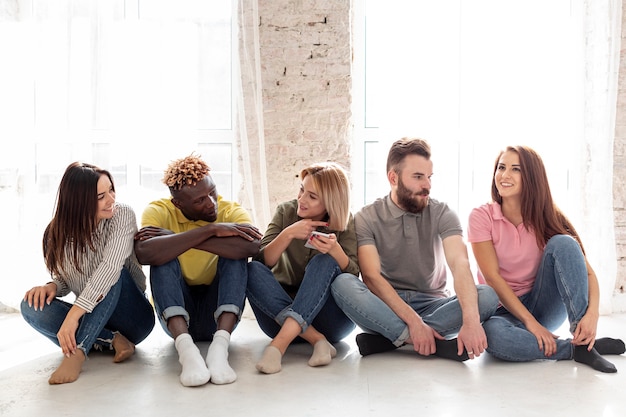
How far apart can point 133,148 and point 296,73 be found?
3.36ft

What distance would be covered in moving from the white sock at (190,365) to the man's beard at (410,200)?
110cm

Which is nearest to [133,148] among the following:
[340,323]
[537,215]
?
[340,323]

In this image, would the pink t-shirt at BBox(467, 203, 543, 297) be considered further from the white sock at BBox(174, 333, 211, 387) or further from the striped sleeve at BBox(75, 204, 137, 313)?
the striped sleeve at BBox(75, 204, 137, 313)

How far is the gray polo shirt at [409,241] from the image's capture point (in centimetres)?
303

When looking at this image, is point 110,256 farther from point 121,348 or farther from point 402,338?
point 402,338

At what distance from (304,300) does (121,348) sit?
808 mm

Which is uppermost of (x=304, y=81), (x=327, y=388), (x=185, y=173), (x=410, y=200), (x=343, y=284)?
A: (x=304, y=81)

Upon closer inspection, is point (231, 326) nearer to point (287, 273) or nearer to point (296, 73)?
point (287, 273)

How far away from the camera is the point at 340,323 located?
119 inches

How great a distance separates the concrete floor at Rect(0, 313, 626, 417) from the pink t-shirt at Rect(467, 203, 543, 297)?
378mm

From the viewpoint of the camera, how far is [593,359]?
8.86ft

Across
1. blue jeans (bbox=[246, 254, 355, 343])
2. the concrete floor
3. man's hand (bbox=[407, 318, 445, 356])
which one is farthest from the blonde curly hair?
man's hand (bbox=[407, 318, 445, 356])

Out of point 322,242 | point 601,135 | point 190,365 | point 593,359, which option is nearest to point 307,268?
point 322,242

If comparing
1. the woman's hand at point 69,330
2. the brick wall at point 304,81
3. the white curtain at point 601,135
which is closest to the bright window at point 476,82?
the white curtain at point 601,135
